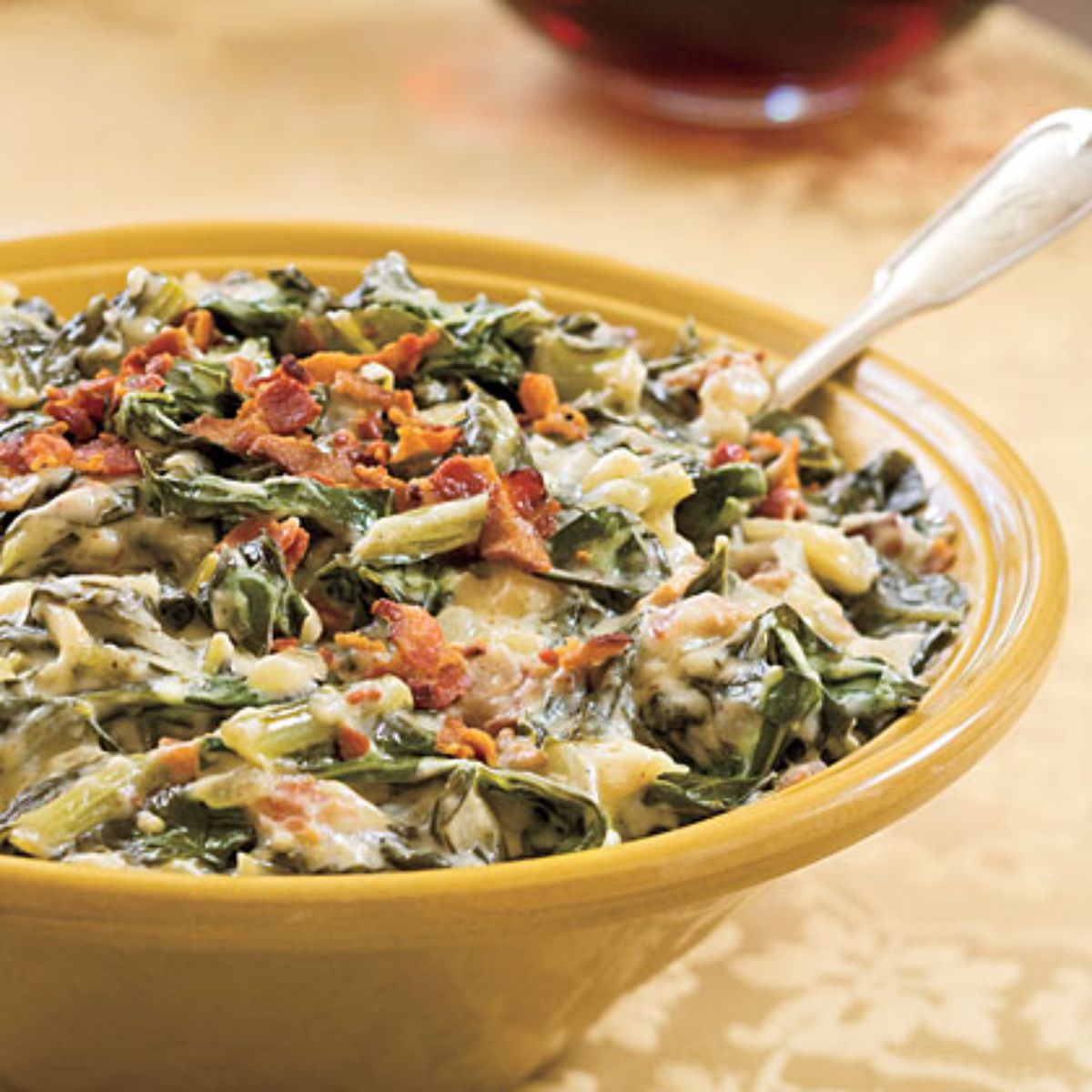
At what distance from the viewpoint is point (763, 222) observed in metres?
5.89

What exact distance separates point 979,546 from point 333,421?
1.11m

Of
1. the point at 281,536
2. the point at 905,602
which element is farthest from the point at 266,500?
the point at 905,602

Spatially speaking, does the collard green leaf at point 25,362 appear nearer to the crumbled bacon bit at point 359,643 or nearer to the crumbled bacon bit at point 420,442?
the crumbled bacon bit at point 420,442

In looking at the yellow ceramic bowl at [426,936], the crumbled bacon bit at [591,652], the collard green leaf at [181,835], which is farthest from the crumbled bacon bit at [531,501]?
the collard green leaf at [181,835]

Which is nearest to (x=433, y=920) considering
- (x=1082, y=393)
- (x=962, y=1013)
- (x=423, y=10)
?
(x=962, y=1013)

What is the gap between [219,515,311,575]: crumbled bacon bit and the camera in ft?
8.64

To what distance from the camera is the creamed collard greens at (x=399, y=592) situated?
234 cm

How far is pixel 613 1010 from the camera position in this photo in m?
2.99

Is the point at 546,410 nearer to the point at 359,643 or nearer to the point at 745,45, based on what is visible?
the point at 359,643

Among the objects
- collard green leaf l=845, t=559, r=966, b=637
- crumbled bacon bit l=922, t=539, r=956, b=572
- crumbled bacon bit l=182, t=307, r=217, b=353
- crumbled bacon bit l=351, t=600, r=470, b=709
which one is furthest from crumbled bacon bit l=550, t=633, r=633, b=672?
crumbled bacon bit l=182, t=307, r=217, b=353

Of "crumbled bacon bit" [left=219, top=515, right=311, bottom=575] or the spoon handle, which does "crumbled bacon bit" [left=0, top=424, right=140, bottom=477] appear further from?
the spoon handle

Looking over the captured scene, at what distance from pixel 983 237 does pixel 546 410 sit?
3.40 feet

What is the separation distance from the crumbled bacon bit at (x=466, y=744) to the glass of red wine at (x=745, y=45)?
3.76 meters

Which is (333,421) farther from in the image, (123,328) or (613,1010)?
(613,1010)
